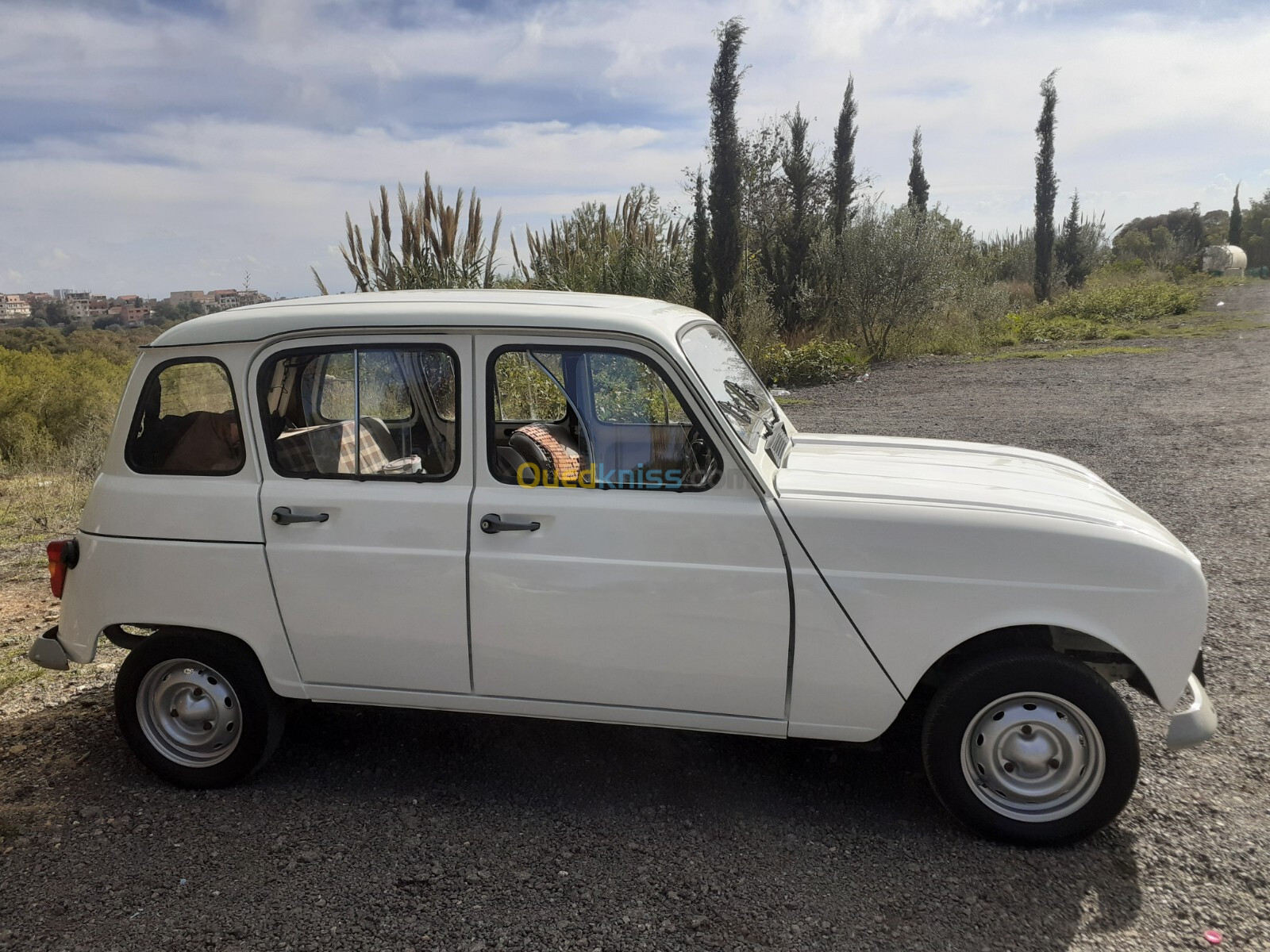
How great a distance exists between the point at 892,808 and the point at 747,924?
930mm

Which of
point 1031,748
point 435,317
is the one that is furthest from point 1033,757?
point 435,317

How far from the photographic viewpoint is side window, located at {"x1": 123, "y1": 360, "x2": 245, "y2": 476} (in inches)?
146

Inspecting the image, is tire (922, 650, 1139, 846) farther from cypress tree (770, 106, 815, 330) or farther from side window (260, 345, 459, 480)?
cypress tree (770, 106, 815, 330)

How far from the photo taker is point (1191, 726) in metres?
3.20

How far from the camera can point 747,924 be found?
2945 mm

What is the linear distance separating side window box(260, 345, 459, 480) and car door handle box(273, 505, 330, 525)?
0.54 ft

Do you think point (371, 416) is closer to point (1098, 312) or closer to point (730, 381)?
point (730, 381)

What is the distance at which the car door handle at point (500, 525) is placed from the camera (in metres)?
3.39

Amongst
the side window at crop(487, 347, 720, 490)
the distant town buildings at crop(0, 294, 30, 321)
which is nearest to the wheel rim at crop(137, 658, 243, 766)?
the side window at crop(487, 347, 720, 490)

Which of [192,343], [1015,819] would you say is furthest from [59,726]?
[1015,819]

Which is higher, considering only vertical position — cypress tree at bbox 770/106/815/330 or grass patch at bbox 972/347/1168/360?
cypress tree at bbox 770/106/815/330

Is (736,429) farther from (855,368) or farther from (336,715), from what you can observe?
(855,368)

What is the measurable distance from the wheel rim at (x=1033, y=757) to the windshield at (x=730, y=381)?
133 cm

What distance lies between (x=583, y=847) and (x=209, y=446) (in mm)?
2186
